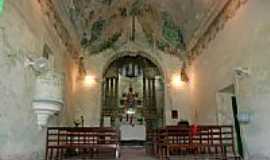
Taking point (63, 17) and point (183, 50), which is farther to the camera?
point (183, 50)

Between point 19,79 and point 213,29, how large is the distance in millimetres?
5543

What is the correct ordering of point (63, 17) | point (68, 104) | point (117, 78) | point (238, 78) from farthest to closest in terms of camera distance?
1. point (117, 78)
2. point (68, 104)
3. point (63, 17)
4. point (238, 78)

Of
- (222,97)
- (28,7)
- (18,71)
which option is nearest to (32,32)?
(28,7)

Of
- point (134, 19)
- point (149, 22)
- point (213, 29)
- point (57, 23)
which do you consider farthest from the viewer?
point (134, 19)

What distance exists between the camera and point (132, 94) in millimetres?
13250

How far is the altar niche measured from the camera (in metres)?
12.7

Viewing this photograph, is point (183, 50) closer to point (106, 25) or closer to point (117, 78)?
point (106, 25)

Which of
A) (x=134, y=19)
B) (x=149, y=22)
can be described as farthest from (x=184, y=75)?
(x=134, y=19)

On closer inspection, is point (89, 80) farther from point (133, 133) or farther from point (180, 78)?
point (180, 78)

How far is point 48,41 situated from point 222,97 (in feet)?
15.5

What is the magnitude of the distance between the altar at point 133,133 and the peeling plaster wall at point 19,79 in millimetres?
6354

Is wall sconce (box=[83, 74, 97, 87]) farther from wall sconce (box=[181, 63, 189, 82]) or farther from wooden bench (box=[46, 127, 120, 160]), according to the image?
wooden bench (box=[46, 127, 120, 160])

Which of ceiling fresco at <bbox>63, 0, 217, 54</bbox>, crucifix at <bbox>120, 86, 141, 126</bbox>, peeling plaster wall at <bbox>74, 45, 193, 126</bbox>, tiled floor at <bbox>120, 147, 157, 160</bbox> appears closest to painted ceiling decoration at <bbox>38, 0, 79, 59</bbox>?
ceiling fresco at <bbox>63, 0, 217, 54</bbox>

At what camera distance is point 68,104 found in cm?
842
